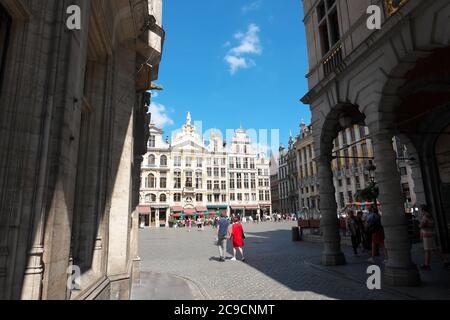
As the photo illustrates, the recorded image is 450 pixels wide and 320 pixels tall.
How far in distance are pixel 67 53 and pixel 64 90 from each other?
1.35ft

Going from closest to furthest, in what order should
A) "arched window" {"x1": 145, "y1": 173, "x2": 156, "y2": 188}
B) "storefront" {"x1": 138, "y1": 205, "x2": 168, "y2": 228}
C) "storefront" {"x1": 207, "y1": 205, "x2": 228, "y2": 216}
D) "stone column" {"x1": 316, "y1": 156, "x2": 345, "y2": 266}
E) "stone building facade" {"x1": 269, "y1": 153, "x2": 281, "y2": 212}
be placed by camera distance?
"stone column" {"x1": 316, "y1": 156, "x2": 345, "y2": 266} → "storefront" {"x1": 138, "y1": 205, "x2": 168, "y2": 228} → "arched window" {"x1": 145, "y1": 173, "x2": 156, "y2": 188} → "storefront" {"x1": 207, "y1": 205, "x2": 228, "y2": 216} → "stone building facade" {"x1": 269, "y1": 153, "x2": 281, "y2": 212}

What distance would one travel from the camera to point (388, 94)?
695 cm

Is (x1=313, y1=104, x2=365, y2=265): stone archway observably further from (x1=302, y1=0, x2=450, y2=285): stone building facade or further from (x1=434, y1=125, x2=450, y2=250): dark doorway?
(x1=434, y1=125, x2=450, y2=250): dark doorway

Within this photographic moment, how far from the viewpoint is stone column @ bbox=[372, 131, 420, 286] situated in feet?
21.6

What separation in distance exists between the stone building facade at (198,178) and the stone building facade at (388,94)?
47983mm

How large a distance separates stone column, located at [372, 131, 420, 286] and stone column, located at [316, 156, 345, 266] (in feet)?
8.24

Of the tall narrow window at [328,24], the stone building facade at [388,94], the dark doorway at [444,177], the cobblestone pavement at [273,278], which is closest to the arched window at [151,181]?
the cobblestone pavement at [273,278]

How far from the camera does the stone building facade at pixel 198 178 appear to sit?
57.0 meters

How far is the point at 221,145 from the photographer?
216ft

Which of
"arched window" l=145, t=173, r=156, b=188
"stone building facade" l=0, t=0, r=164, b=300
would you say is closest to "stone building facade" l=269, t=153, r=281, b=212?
"arched window" l=145, t=173, r=156, b=188

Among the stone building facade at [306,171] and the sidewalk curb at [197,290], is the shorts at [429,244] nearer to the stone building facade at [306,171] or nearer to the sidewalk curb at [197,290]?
the sidewalk curb at [197,290]

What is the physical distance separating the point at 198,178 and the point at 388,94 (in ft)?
181
